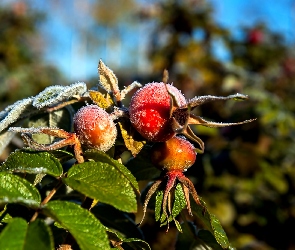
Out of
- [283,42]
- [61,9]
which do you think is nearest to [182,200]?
[283,42]

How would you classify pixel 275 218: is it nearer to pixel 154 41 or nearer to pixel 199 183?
pixel 199 183

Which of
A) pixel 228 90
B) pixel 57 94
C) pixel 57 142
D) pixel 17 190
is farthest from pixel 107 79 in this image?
pixel 228 90

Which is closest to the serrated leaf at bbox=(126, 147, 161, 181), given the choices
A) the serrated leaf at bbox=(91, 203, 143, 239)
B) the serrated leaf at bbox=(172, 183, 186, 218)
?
the serrated leaf at bbox=(91, 203, 143, 239)

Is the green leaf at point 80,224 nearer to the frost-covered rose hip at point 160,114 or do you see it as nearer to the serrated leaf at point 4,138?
the frost-covered rose hip at point 160,114

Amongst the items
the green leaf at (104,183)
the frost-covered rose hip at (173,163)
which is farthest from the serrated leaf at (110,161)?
the frost-covered rose hip at (173,163)

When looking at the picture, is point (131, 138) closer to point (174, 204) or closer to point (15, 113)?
point (174, 204)

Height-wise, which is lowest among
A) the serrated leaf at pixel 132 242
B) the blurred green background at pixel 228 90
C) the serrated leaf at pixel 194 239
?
the serrated leaf at pixel 132 242

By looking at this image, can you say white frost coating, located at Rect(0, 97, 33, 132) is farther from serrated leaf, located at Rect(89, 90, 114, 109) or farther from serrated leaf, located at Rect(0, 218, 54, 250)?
serrated leaf, located at Rect(0, 218, 54, 250)
